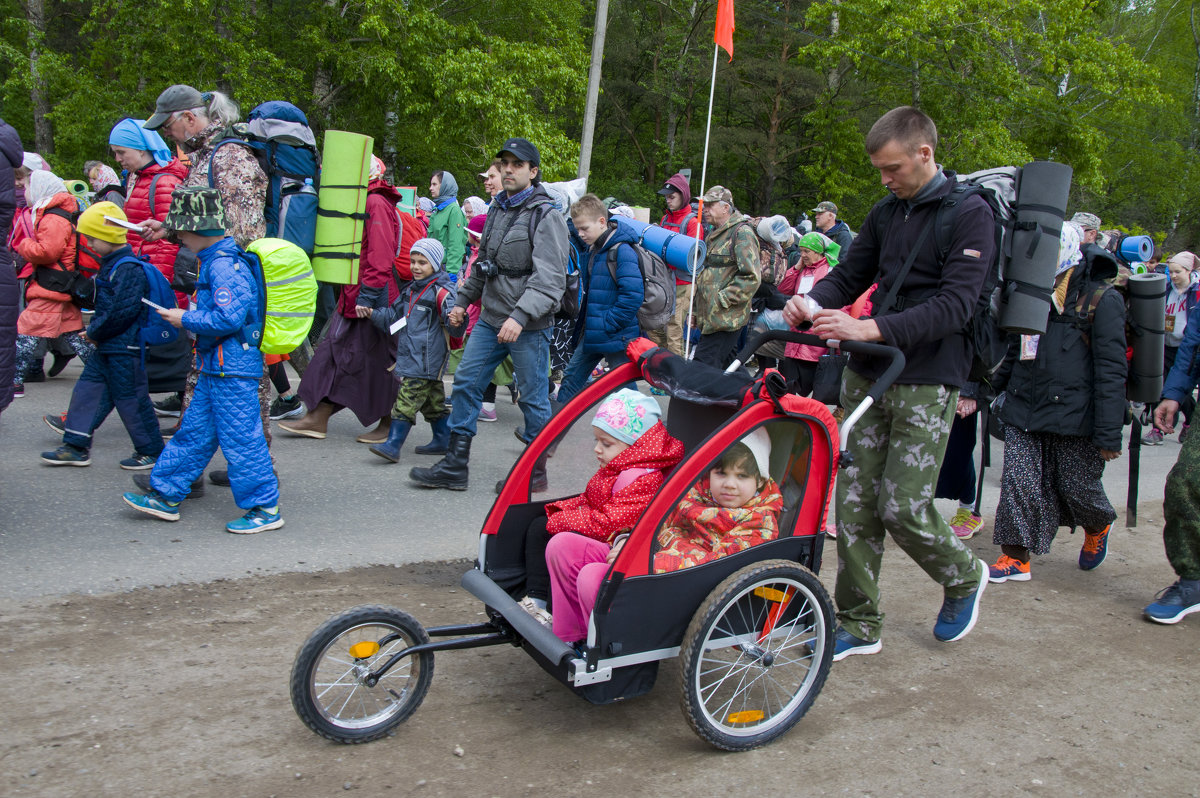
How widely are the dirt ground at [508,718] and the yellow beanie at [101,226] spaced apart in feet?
8.27

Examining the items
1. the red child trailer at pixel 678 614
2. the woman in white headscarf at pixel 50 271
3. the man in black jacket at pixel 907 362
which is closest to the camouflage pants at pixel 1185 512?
the man in black jacket at pixel 907 362

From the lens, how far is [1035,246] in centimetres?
381

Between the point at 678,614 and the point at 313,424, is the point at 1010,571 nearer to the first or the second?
the point at 678,614

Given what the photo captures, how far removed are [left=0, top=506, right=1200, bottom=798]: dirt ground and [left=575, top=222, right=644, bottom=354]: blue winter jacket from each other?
268 centimetres

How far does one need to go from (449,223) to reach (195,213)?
565 cm

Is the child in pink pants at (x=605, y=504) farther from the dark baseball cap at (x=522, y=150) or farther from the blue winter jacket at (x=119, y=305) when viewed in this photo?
the blue winter jacket at (x=119, y=305)

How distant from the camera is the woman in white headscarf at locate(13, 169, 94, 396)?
710 cm

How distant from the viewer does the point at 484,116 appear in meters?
19.4

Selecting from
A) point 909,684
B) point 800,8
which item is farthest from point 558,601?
point 800,8

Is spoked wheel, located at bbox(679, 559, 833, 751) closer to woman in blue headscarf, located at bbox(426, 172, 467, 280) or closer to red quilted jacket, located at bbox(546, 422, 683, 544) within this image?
red quilted jacket, located at bbox(546, 422, 683, 544)

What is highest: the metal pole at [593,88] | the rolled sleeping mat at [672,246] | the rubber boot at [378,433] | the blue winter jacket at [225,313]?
the metal pole at [593,88]

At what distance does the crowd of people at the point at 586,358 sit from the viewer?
3.52m

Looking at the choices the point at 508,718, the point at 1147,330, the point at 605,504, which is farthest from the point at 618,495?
the point at 1147,330

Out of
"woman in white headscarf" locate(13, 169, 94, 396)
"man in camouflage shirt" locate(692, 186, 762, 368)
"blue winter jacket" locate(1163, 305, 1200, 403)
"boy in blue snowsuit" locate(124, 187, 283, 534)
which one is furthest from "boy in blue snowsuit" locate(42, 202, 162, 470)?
"blue winter jacket" locate(1163, 305, 1200, 403)
